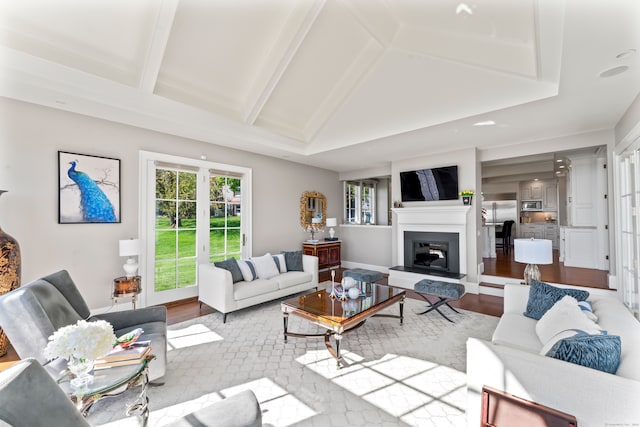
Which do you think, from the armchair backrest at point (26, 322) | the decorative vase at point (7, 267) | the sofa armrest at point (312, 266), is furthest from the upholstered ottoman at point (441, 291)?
the decorative vase at point (7, 267)

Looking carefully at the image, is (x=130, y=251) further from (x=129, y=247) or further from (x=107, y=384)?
(x=107, y=384)

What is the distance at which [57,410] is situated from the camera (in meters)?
0.82

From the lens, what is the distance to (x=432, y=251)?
18.6 ft

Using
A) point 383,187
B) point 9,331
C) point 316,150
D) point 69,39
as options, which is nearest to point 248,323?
point 9,331

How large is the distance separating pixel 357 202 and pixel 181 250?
494 centimetres

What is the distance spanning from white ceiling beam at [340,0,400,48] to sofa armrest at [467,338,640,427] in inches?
129

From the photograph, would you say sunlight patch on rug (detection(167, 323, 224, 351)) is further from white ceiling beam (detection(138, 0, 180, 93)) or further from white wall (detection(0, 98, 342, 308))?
white ceiling beam (detection(138, 0, 180, 93))

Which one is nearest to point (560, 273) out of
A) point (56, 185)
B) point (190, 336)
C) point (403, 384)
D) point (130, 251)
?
point (403, 384)

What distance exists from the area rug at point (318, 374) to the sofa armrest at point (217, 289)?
0.83ft

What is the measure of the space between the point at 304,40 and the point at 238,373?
12.2ft

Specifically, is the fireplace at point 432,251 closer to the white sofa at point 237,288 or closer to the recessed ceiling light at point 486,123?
the recessed ceiling light at point 486,123

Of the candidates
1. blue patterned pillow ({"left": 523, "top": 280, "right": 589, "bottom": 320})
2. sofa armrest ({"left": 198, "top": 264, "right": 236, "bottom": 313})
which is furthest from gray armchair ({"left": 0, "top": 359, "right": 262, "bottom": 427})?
blue patterned pillow ({"left": 523, "top": 280, "right": 589, "bottom": 320})

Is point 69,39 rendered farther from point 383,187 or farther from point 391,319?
point 383,187

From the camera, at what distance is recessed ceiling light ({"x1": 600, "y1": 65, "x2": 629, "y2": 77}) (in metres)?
2.37
